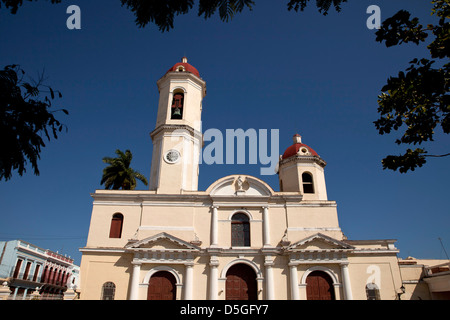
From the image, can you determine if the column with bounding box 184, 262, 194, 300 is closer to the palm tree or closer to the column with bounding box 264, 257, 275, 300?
the column with bounding box 264, 257, 275, 300

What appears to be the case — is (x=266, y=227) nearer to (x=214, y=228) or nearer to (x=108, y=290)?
(x=214, y=228)

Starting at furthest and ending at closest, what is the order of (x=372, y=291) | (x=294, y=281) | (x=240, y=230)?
(x=240, y=230), (x=372, y=291), (x=294, y=281)

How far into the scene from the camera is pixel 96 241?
2078 cm

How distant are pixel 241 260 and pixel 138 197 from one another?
8.72 meters

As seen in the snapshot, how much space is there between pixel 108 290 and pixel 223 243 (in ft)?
26.6

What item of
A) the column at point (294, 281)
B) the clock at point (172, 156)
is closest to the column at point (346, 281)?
the column at point (294, 281)

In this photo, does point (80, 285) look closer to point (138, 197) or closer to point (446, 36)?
point (138, 197)

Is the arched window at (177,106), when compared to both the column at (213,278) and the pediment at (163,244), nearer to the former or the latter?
the pediment at (163,244)

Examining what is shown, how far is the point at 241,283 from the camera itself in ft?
65.8

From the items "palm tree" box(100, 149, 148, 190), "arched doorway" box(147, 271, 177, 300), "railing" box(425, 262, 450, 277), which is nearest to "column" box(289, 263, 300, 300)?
"arched doorway" box(147, 271, 177, 300)

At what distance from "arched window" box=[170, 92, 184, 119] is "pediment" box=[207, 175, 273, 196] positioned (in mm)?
6907

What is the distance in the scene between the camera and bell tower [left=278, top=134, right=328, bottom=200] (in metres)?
23.8

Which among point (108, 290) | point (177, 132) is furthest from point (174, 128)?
point (108, 290)
